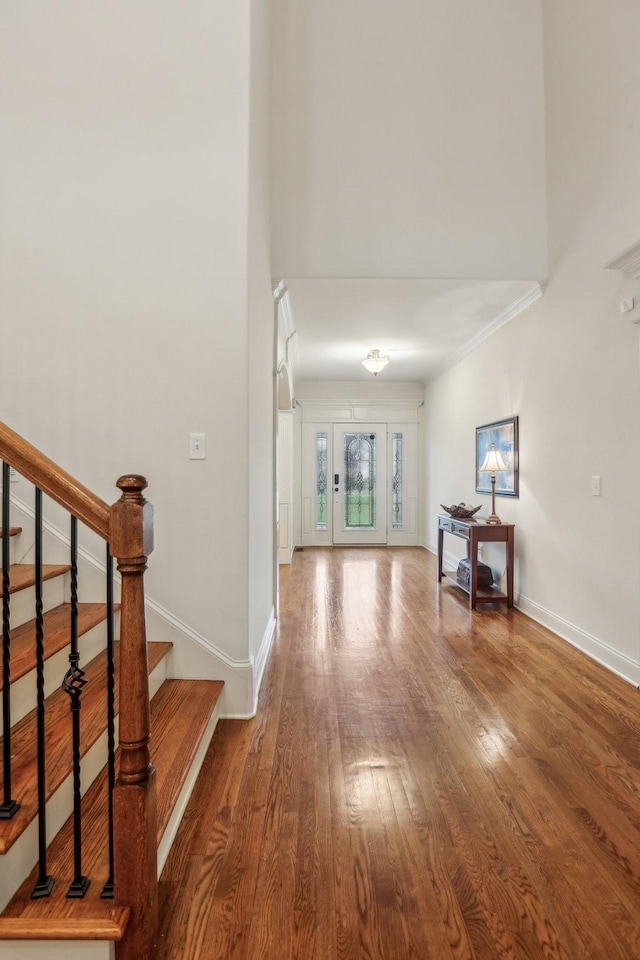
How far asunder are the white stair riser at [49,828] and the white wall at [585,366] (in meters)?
2.72

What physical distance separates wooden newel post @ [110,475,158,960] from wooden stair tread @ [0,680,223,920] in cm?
9

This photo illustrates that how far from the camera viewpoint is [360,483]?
8.19m

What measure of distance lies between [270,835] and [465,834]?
2.03 feet

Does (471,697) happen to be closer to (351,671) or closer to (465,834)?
(351,671)

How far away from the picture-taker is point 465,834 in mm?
1632

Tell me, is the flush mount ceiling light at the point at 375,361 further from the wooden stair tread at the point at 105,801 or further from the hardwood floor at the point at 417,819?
the wooden stair tread at the point at 105,801

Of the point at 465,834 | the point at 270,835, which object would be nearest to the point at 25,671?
the point at 270,835

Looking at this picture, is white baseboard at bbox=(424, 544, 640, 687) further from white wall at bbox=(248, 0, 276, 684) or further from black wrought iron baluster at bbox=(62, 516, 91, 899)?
black wrought iron baluster at bbox=(62, 516, 91, 899)

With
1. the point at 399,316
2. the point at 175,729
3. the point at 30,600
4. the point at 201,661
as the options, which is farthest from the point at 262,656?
the point at 399,316

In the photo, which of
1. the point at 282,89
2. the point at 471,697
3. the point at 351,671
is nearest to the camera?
the point at 471,697

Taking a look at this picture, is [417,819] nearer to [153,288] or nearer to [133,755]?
[133,755]

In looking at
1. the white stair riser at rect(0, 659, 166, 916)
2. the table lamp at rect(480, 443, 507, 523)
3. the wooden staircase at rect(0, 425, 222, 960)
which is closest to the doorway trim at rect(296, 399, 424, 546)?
the table lamp at rect(480, 443, 507, 523)

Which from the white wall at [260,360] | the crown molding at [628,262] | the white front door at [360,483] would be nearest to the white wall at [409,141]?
the white wall at [260,360]

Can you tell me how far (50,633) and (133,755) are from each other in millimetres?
968
